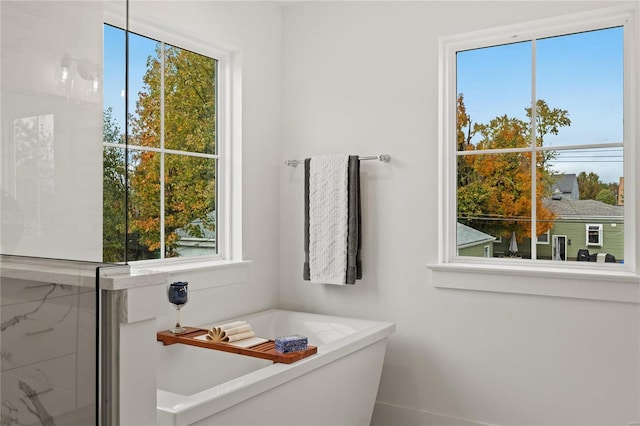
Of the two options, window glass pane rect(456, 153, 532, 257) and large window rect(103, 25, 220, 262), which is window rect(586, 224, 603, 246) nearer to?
window glass pane rect(456, 153, 532, 257)

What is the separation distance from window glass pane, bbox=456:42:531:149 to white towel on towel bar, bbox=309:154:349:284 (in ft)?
2.35

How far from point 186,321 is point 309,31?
1905mm

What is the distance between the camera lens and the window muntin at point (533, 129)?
8.45 ft

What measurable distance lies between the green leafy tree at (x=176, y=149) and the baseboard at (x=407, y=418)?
144cm

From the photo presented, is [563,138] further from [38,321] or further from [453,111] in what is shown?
[38,321]

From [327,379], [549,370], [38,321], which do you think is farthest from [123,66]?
[549,370]

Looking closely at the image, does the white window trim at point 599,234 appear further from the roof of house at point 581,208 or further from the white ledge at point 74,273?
the white ledge at point 74,273

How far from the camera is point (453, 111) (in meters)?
2.92

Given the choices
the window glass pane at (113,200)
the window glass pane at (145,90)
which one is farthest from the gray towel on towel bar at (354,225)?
the window glass pane at (113,200)

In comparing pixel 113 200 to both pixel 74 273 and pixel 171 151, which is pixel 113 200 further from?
pixel 171 151

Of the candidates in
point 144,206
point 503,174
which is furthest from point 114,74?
point 503,174

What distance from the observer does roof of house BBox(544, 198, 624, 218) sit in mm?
2568

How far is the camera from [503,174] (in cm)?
281

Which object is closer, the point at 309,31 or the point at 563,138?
the point at 563,138
